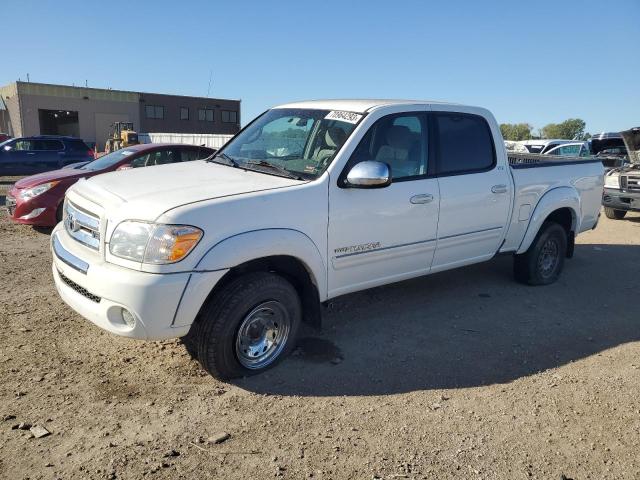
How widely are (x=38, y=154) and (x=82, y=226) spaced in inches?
580

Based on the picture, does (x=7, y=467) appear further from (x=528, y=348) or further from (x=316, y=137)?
(x=528, y=348)

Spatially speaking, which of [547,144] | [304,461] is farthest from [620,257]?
[547,144]

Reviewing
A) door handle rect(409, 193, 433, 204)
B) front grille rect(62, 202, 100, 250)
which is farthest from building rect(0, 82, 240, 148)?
door handle rect(409, 193, 433, 204)

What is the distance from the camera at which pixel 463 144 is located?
5035 millimetres

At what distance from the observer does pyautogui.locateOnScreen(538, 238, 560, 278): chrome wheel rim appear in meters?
6.23

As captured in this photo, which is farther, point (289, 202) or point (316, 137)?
point (316, 137)

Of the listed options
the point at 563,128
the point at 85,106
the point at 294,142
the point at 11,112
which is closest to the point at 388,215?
the point at 294,142

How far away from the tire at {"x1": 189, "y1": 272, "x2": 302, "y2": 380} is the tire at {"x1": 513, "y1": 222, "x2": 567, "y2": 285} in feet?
10.9

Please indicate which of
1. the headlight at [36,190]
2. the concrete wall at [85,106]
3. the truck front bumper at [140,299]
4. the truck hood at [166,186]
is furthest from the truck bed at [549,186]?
the concrete wall at [85,106]

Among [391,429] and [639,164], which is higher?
[639,164]

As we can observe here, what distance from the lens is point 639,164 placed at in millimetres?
11203

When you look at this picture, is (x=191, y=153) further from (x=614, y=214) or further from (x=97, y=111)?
(x=97, y=111)

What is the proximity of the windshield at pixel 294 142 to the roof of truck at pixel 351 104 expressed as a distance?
8 cm

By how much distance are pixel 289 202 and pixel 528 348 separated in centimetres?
248
